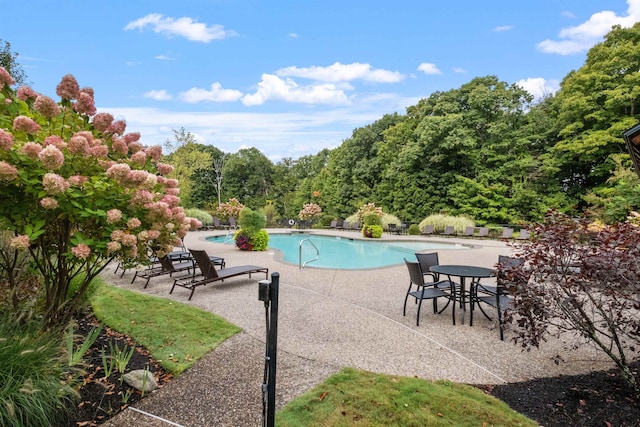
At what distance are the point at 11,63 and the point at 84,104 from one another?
11.4 m

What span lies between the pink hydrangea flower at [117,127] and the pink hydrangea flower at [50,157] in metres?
0.99

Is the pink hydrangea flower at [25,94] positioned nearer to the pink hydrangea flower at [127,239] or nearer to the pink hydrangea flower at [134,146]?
the pink hydrangea flower at [134,146]

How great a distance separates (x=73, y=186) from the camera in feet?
8.13

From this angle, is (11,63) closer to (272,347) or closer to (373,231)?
(272,347)

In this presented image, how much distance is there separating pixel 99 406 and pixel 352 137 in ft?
88.6

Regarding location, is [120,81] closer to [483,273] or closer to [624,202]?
[483,273]

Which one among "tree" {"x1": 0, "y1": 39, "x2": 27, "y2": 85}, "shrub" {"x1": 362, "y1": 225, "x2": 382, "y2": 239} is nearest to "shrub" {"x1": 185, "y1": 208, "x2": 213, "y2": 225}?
"shrub" {"x1": 362, "y1": 225, "x2": 382, "y2": 239}

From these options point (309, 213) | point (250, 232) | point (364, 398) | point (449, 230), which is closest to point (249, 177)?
point (309, 213)

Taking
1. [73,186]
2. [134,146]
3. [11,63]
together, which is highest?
[11,63]

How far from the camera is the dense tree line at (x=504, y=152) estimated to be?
16344mm

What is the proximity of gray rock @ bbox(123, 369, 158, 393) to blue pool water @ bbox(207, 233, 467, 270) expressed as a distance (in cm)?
711

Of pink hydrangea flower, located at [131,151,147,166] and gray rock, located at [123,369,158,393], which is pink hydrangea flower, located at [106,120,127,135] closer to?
pink hydrangea flower, located at [131,151,147,166]

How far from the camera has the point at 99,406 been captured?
2.44m

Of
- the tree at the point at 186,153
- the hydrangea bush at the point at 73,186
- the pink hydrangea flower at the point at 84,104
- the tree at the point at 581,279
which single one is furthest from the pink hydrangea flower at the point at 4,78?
the tree at the point at 186,153
